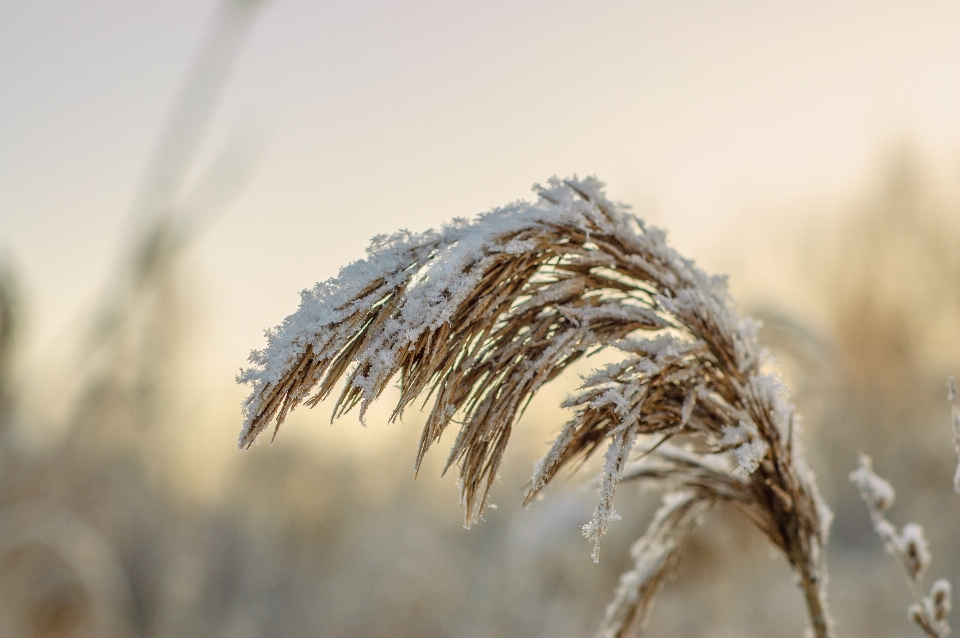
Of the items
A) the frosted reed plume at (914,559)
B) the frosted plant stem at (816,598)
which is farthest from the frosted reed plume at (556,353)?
the frosted reed plume at (914,559)

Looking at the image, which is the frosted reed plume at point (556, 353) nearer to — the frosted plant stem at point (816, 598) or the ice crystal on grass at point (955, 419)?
the frosted plant stem at point (816, 598)

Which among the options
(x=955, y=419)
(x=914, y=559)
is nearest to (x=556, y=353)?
(x=955, y=419)

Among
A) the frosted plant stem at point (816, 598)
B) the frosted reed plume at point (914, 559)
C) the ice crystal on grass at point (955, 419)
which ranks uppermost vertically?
the ice crystal on grass at point (955, 419)

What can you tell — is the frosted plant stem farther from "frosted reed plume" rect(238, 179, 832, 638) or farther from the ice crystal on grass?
the ice crystal on grass

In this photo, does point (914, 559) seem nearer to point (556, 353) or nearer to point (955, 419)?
point (955, 419)

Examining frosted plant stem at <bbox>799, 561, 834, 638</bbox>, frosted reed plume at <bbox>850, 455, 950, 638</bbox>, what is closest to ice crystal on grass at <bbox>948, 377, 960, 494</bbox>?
frosted reed plume at <bbox>850, 455, 950, 638</bbox>

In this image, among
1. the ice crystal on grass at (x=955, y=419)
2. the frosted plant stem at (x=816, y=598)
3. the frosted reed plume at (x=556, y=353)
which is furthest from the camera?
the frosted plant stem at (x=816, y=598)

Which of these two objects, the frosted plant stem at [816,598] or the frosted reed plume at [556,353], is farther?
the frosted plant stem at [816,598]

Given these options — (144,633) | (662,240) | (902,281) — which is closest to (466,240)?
(662,240)
